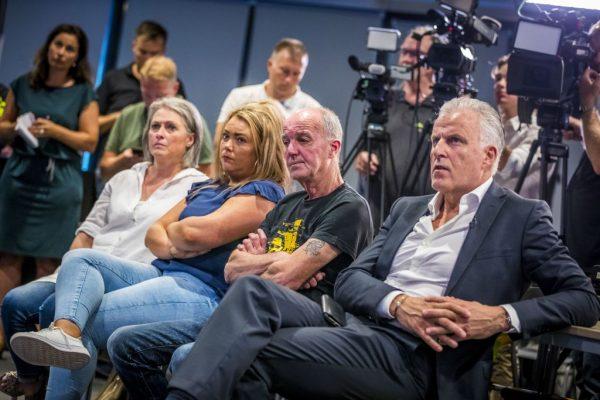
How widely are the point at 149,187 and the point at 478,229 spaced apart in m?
1.66

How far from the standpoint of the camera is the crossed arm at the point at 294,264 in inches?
104

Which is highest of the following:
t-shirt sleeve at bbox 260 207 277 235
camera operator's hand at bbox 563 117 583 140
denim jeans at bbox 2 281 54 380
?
camera operator's hand at bbox 563 117 583 140

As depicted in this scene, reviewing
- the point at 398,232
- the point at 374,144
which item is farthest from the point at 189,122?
the point at 398,232

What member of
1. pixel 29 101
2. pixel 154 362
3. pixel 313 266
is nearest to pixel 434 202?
pixel 313 266

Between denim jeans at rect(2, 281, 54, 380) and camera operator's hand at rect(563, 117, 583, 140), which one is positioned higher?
camera operator's hand at rect(563, 117, 583, 140)

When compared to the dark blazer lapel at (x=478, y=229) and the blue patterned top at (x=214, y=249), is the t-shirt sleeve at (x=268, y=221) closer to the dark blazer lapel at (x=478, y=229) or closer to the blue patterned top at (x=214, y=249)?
the blue patterned top at (x=214, y=249)

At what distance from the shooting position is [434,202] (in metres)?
2.63

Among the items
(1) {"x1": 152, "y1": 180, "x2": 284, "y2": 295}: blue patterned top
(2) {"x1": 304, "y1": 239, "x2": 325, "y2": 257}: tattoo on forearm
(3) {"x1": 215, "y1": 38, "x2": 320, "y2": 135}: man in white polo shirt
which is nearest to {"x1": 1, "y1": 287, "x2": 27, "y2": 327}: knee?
(1) {"x1": 152, "y1": 180, "x2": 284, "y2": 295}: blue patterned top

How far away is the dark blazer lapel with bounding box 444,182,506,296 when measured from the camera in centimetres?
235

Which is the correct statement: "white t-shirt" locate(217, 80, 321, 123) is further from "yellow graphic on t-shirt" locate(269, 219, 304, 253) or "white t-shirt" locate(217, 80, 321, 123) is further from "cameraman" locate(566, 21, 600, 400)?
"yellow graphic on t-shirt" locate(269, 219, 304, 253)

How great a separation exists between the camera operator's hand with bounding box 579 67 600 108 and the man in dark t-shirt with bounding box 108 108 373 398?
99 cm

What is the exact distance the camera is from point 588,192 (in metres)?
3.47

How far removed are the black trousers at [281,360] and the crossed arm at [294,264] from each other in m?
0.30

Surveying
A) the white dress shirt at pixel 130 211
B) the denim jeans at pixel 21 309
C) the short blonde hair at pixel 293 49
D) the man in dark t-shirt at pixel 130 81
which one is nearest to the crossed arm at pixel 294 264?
the white dress shirt at pixel 130 211
